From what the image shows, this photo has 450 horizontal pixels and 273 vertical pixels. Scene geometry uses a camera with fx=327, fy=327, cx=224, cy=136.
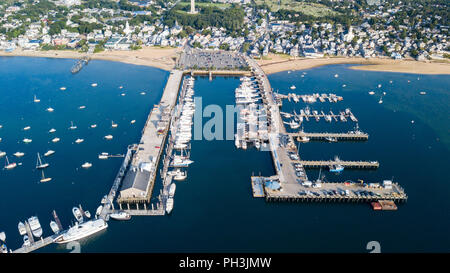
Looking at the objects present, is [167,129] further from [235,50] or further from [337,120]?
[235,50]

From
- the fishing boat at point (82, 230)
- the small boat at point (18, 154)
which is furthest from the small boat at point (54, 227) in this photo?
the small boat at point (18, 154)

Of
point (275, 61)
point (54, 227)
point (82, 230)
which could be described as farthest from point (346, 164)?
point (275, 61)

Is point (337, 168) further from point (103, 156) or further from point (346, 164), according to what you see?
point (103, 156)

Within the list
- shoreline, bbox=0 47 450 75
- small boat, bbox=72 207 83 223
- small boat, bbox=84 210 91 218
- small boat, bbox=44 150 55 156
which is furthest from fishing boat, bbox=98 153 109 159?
shoreline, bbox=0 47 450 75

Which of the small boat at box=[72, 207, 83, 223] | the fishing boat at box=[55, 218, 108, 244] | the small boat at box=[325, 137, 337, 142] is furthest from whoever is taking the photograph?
the small boat at box=[325, 137, 337, 142]

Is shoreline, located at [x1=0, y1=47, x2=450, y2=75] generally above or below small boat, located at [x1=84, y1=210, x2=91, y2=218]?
above

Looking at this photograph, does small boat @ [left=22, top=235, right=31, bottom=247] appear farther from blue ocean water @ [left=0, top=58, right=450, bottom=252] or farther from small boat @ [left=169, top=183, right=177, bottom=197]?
small boat @ [left=169, top=183, right=177, bottom=197]
